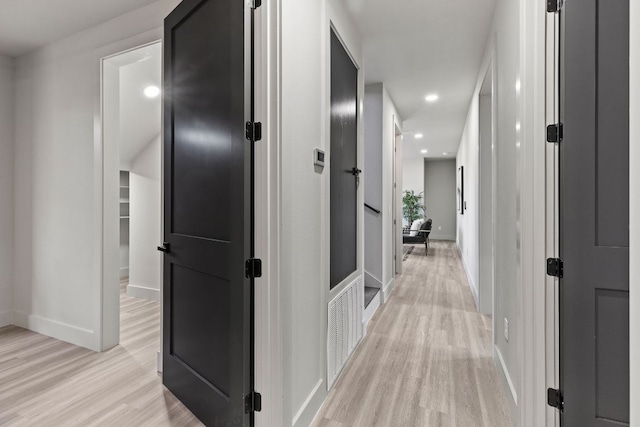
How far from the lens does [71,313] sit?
9.30 feet

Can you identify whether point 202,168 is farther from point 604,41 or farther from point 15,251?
point 15,251

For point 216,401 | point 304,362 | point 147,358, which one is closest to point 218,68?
point 304,362

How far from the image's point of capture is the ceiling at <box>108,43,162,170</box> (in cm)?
258

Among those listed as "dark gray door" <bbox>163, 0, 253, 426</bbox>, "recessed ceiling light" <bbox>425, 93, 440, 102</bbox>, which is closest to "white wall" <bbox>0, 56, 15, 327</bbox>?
"dark gray door" <bbox>163, 0, 253, 426</bbox>

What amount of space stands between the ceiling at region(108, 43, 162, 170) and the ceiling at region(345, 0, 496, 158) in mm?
1738

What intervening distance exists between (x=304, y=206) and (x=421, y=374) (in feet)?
4.95

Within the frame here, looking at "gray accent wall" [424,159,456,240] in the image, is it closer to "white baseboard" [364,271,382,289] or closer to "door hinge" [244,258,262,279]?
"white baseboard" [364,271,382,289]

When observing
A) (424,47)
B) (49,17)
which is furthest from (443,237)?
(49,17)

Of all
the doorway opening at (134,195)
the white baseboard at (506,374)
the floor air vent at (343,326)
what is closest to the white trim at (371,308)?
the floor air vent at (343,326)

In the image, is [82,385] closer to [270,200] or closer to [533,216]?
[270,200]

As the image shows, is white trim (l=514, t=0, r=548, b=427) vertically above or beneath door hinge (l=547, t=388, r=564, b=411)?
above

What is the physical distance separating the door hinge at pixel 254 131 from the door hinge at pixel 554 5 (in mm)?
1347

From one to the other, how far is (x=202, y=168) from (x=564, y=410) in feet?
6.61

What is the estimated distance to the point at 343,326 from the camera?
7.68ft
